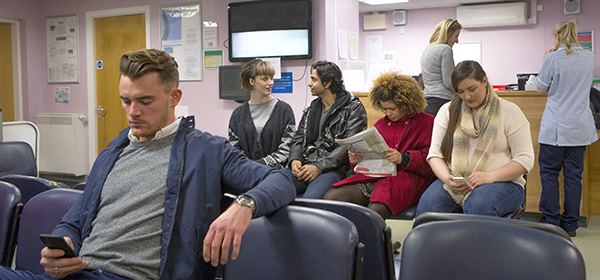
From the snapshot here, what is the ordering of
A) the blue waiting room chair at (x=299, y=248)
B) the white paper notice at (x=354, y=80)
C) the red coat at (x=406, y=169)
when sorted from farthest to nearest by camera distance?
the white paper notice at (x=354, y=80) → the red coat at (x=406, y=169) → the blue waiting room chair at (x=299, y=248)

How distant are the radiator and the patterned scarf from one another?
5434mm

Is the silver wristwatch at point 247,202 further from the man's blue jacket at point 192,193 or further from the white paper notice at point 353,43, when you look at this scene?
the white paper notice at point 353,43

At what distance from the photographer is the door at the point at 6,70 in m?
6.64

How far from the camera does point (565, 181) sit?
3.63 m

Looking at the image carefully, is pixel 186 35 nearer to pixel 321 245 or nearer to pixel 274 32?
pixel 274 32

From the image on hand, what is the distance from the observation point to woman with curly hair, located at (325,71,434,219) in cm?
252

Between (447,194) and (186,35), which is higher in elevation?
(186,35)

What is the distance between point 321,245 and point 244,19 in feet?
13.9

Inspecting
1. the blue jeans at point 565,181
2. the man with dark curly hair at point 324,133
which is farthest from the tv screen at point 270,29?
the blue jeans at point 565,181

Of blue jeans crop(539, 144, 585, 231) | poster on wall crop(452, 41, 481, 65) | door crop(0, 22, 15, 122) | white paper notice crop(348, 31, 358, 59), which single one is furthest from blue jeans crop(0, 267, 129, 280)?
poster on wall crop(452, 41, 481, 65)

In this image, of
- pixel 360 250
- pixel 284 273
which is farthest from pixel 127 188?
pixel 360 250

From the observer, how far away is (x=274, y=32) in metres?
5.03

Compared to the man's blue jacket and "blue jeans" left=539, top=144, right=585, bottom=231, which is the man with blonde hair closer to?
the man's blue jacket

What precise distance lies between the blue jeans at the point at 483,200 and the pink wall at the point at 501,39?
6.23 m
